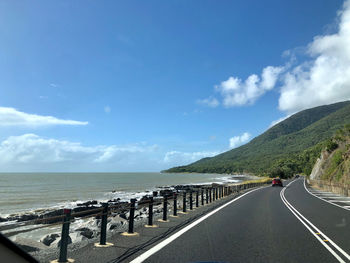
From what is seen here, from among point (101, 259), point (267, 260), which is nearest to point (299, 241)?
point (267, 260)

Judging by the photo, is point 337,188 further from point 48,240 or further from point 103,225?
Result: point 103,225

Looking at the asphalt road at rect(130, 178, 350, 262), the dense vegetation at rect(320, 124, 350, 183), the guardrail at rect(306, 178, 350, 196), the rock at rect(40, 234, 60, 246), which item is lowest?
the rock at rect(40, 234, 60, 246)

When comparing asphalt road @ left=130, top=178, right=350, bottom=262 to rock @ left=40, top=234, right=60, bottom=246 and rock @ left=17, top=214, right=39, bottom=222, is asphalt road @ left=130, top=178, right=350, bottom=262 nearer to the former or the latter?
rock @ left=40, top=234, right=60, bottom=246

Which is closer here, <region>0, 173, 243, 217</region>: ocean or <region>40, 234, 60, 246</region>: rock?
<region>40, 234, 60, 246</region>: rock

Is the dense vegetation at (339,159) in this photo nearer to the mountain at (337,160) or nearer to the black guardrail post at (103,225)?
the mountain at (337,160)

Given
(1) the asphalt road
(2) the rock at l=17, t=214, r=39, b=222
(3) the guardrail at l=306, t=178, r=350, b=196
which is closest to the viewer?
(1) the asphalt road

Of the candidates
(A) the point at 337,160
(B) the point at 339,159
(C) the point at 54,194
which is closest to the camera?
(B) the point at 339,159

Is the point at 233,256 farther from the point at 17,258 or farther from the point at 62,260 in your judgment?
the point at 17,258

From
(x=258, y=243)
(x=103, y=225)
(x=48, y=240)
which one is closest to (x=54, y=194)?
(x=48, y=240)

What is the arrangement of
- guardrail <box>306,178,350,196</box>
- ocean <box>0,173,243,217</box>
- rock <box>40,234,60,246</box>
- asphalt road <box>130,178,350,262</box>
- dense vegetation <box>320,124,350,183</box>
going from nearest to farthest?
asphalt road <box>130,178,350,262</box> → rock <box>40,234,60,246</box> → guardrail <box>306,178,350,196</box> → ocean <box>0,173,243,217</box> → dense vegetation <box>320,124,350,183</box>

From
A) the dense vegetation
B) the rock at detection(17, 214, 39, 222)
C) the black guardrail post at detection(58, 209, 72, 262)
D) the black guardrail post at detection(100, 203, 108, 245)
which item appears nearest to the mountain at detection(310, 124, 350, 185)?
the dense vegetation

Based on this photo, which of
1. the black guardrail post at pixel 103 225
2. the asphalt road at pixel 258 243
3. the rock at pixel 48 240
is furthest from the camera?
the rock at pixel 48 240

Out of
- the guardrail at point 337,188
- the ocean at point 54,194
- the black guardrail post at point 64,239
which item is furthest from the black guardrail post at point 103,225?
the guardrail at point 337,188

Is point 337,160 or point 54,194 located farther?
point 54,194
